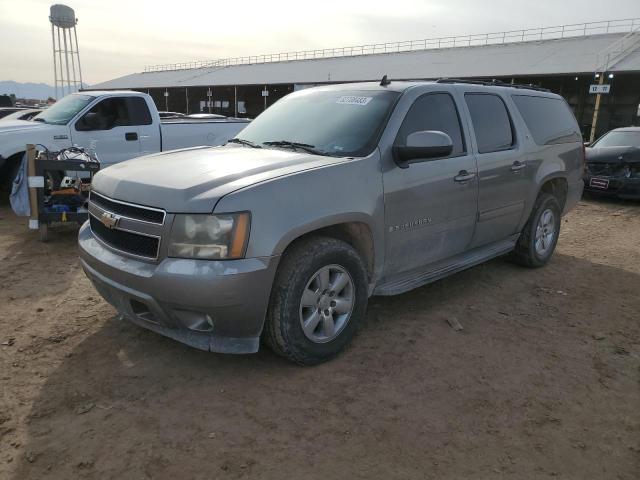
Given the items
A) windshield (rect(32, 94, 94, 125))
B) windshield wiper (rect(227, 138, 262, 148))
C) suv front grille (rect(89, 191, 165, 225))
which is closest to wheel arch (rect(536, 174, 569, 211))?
windshield wiper (rect(227, 138, 262, 148))

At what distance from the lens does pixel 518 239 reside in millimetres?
5531

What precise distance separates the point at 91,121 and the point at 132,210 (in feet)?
19.1

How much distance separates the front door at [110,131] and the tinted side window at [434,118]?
19.2 feet

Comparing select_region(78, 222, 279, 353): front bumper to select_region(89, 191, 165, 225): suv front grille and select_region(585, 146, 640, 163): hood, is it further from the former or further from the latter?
select_region(585, 146, 640, 163): hood

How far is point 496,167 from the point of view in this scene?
15.2 ft

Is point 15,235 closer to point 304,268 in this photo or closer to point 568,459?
point 304,268

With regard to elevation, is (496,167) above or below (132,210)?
above

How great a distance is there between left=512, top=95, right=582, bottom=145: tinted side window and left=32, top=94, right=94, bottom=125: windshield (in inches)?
261

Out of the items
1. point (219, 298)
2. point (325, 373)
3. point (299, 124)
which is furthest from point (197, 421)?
point (299, 124)

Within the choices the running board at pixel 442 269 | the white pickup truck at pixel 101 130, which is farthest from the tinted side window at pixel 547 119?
the white pickup truck at pixel 101 130

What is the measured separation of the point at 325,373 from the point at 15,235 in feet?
17.2

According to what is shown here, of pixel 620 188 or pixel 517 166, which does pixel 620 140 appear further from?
pixel 517 166

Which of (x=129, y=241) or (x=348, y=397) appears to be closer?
(x=348, y=397)

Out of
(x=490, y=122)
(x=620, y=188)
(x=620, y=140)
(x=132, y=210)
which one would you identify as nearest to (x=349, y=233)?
(x=132, y=210)
